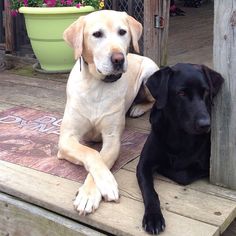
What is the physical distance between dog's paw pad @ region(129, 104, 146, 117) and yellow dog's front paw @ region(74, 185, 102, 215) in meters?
1.26

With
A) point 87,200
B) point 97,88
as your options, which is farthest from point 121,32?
point 87,200

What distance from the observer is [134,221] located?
2.22m

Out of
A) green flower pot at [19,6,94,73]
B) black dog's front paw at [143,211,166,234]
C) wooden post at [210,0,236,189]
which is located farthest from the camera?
green flower pot at [19,6,94,73]

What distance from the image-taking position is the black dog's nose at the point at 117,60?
2617 mm

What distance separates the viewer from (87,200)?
91.4 inches

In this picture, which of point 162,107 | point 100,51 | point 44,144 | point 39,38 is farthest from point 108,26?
point 39,38

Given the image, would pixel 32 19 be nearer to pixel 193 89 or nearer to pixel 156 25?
pixel 156 25

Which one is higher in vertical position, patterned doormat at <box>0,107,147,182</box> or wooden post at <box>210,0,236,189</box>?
wooden post at <box>210,0,236,189</box>

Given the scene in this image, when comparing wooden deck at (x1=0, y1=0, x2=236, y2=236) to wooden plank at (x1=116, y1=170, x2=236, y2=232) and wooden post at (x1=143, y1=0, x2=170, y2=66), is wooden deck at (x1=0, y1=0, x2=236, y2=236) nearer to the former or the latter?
wooden plank at (x1=116, y1=170, x2=236, y2=232)

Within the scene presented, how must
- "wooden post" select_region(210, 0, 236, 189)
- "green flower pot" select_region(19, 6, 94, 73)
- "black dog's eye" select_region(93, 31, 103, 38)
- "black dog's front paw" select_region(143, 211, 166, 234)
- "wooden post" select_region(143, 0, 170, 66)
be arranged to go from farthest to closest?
"green flower pot" select_region(19, 6, 94, 73) → "wooden post" select_region(143, 0, 170, 66) → "black dog's eye" select_region(93, 31, 103, 38) → "wooden post" select_region(210, 0, 236, 189) → "black dog's front paw" select_region(143, 211, 166, 234)

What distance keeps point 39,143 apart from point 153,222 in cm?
123

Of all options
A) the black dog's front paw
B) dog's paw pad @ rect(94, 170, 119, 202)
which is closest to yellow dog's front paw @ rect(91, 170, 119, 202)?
dog's paw pad @ rect(94, 170, 119, 202)

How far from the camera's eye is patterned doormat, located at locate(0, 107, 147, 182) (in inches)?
109

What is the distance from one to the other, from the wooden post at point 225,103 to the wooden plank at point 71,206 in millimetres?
398
